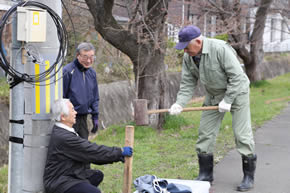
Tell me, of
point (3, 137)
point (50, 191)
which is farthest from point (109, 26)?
point (50, 191)

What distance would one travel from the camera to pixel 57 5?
4.42m

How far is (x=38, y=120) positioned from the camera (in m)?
4.39

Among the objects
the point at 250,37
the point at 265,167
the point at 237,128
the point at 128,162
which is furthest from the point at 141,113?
the point at 250,37

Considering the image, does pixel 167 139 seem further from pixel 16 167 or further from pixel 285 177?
pixel 16 167

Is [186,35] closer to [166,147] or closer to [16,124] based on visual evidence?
[16,124]

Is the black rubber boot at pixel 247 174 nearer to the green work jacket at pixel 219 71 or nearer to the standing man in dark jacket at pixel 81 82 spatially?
the green work jacket at pixel 219 71

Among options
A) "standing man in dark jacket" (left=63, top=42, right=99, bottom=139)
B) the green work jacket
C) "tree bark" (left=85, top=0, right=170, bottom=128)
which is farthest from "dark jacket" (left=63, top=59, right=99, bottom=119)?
"tree bark" (left=85, top=0, right=170, bottom=128)

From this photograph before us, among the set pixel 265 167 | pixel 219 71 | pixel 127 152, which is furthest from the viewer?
pixel 265 167

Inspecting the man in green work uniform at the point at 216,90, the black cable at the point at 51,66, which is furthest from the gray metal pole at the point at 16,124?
the man in green work uniform at the point at 216,90

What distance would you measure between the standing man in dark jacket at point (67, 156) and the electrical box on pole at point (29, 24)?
0.76m

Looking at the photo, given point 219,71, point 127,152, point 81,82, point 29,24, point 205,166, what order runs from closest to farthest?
point 29,24, point 127,152, point 219,71, point 205,166, point 81,82

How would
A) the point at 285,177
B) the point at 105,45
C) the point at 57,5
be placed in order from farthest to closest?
the point at 105,45, the point at 285,177, the point at 57,5

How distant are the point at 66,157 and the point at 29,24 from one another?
4.48 ft

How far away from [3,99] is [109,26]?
2.53 metres
